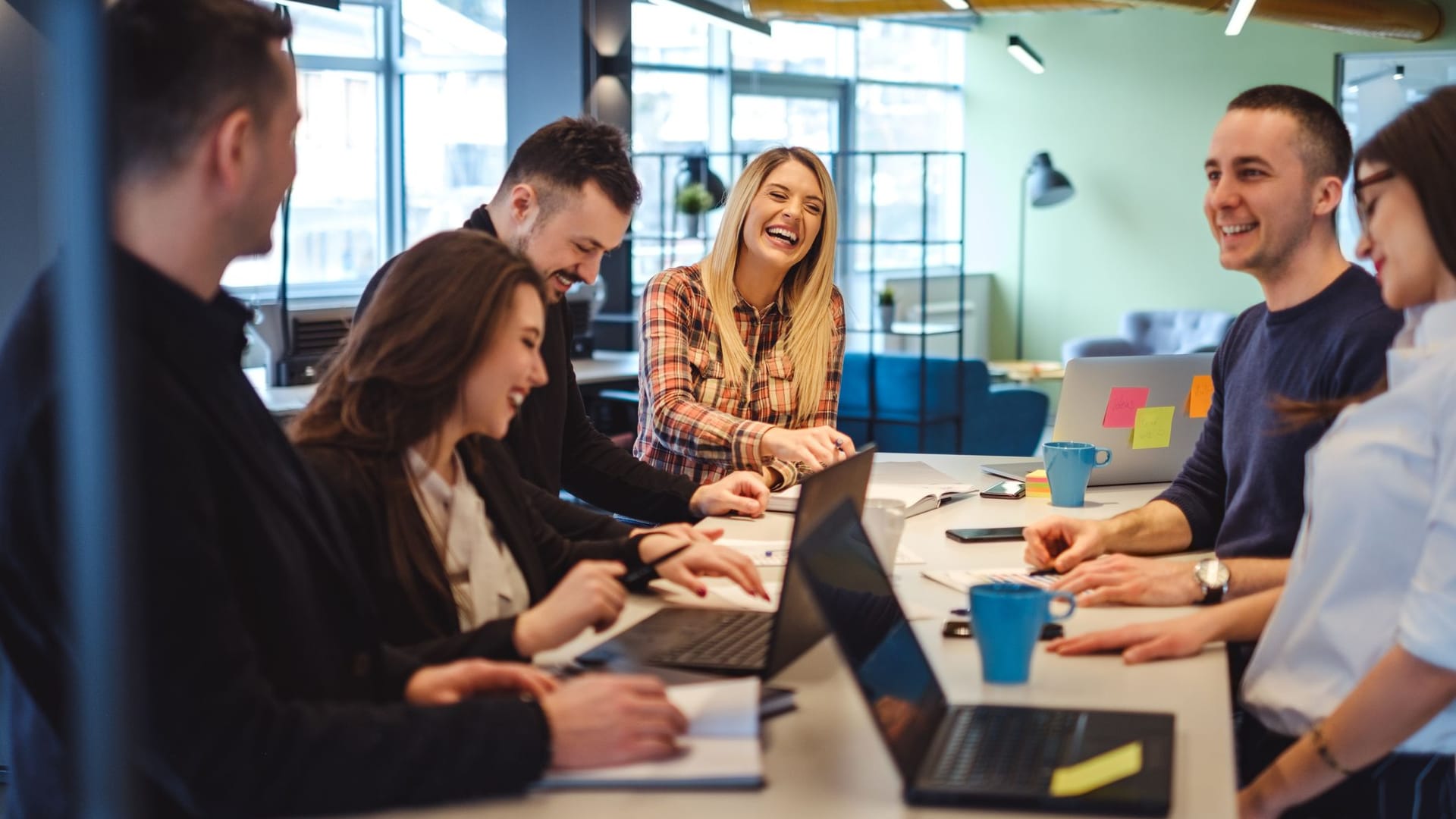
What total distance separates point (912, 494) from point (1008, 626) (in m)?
1.12

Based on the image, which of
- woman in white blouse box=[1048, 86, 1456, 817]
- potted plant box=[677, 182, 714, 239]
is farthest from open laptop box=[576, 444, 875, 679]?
potted plant box=[677, 182, 714, 239]

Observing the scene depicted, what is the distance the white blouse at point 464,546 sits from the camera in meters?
1.64

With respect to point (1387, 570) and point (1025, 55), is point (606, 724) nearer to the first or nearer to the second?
point (1387, 570)

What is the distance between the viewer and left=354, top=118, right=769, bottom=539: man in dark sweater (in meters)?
2.46

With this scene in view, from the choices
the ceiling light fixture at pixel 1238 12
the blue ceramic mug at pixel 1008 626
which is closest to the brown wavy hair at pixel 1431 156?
the blue ceramic mug at pixel 1008 626

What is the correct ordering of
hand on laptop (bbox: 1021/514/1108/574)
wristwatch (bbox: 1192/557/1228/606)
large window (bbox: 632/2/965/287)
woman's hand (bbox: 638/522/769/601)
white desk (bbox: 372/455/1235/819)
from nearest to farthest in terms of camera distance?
1. white desk (bbox: 372/455/1235/819)
2. woman's hand (bbox: 638/522/769/601)
3. wristwatch (bbox: 1192/557/1228/606)
4. hand on laptop (bbox: 1021/514/1108/574)
5. large window (bbox: 632/2/965/287)

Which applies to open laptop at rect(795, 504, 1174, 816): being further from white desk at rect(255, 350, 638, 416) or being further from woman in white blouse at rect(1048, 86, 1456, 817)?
white desk at rect(255, 350, 638, 416)

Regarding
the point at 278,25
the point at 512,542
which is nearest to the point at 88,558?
the point at 278,25

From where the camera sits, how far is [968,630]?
182cm

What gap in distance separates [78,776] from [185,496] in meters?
0.60

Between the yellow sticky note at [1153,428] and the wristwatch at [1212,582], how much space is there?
3.01ft

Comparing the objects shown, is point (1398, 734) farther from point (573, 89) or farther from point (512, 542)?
point (573, 89)

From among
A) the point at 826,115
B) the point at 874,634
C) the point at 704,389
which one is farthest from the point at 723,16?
the point at 826,115

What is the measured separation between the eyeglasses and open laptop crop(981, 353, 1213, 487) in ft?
3.33
